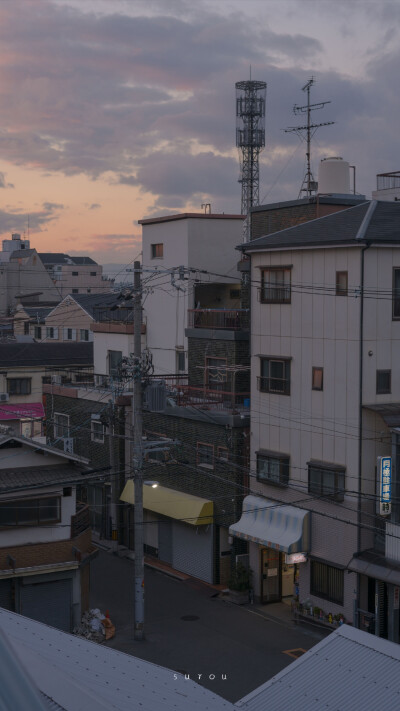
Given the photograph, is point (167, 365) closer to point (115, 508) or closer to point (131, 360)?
point (115, 508)

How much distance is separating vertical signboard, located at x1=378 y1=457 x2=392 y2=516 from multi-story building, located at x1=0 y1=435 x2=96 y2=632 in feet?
30.7

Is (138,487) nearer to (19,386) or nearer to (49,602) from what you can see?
(49,602)

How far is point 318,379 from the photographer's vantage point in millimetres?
26188

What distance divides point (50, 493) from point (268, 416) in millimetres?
8515

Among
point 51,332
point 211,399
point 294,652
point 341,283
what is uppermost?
point 341,283

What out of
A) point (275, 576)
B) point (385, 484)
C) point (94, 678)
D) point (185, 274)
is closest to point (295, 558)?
point (275, 576)

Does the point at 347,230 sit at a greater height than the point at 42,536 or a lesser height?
greater

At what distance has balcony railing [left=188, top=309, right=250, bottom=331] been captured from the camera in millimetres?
32281

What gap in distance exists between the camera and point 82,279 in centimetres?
10494

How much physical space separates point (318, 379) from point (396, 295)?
3.81 m

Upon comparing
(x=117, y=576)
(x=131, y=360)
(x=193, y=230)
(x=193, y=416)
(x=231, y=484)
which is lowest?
(x=117, y=576)

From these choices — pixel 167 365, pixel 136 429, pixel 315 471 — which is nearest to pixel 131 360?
pixel 136 429

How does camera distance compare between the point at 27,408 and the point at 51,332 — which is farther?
the point at 51,332

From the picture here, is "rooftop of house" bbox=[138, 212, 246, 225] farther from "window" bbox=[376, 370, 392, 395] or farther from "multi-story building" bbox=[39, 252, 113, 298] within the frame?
"multi-story building" bbox=[39, 252, 113, 298]
